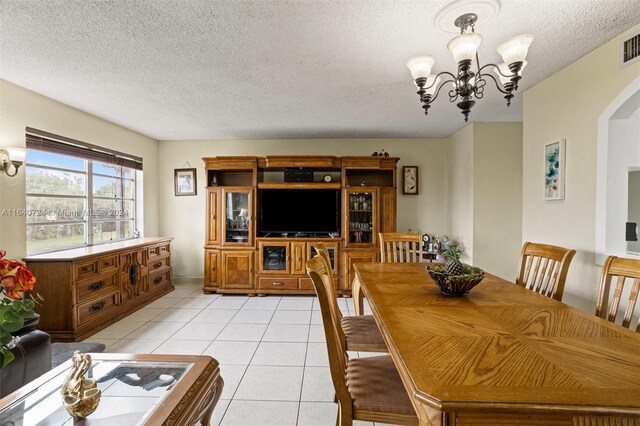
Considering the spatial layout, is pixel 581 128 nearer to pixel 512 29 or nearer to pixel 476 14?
pixel 512 29

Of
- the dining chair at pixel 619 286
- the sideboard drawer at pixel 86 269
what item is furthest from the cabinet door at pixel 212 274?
the dining chair at pixel 619 286

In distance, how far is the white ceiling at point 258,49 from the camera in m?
1.69

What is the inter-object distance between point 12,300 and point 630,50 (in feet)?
11.3

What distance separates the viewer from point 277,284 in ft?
14.2

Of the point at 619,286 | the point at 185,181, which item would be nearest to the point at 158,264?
the point at 185,181

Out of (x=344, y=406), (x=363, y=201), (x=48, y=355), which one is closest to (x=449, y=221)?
(x=363, y=201)

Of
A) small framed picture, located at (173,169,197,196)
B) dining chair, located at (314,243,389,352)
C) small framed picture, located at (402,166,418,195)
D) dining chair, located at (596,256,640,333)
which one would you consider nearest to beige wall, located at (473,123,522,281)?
small framed picture, located at (402,166,418,195)

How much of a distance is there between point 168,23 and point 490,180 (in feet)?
12.9

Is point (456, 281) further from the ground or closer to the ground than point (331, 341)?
further from the ground

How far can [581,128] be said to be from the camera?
2258mm

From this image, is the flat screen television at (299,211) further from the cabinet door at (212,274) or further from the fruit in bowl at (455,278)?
the fruit in bowl at (455,278)

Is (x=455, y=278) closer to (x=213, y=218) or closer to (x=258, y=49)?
(x=258, y=49)

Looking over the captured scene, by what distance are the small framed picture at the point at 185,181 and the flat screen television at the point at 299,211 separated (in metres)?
1.32

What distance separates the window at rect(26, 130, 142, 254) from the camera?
3.04m
